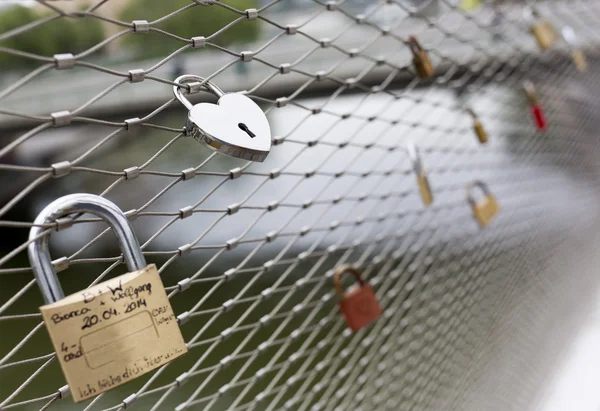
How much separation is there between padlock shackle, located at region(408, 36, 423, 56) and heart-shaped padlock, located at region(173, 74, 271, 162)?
576 millimetres

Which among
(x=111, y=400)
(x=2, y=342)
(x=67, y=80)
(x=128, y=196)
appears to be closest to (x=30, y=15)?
(x=67, y=80)

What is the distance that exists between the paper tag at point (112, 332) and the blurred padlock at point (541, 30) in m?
1.34

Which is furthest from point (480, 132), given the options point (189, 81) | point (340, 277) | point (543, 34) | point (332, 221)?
point (332, 221)

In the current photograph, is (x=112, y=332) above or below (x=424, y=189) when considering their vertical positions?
below

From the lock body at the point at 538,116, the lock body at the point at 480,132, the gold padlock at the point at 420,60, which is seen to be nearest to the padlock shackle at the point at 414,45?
the gold padlock at the point at 420,60

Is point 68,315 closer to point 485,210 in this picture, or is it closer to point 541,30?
point 485,210

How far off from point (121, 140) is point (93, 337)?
5.09 metres

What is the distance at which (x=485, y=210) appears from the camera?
1.42 meters

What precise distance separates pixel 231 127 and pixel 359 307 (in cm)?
58

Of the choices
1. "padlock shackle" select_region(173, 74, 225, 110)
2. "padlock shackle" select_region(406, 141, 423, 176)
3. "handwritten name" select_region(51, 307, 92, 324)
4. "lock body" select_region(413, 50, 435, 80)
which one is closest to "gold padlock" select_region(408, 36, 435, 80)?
"lock body" select_region(413, 50, 435, 80)

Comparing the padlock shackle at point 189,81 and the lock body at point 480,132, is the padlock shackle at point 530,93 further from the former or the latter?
the padlock shackle at point 189,81

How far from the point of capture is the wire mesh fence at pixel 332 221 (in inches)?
29.1

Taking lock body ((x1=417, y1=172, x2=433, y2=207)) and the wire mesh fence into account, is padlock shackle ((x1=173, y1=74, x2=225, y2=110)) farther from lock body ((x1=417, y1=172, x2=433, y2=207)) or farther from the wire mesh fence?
lock body ((x1=417, y1=172, x2=433, y2=207))

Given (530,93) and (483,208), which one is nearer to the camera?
(483,208)
